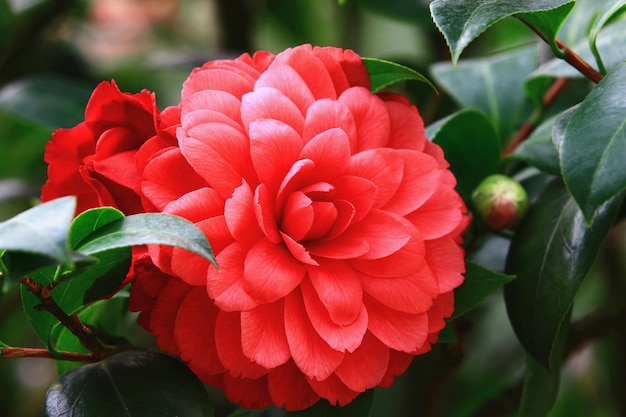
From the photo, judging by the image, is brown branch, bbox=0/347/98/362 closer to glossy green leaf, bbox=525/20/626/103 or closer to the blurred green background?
the blurred green background

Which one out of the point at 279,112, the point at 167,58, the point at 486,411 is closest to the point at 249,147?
the point at 279,112

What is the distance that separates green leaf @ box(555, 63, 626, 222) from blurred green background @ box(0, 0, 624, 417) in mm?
316

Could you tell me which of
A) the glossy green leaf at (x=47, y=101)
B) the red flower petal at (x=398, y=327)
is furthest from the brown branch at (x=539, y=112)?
the glossy green leaf at (x=47, y=101)

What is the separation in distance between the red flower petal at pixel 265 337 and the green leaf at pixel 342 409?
0.26 feet

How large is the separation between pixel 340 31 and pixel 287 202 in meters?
1.04

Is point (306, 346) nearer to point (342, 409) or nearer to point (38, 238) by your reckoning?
point (342, 409)

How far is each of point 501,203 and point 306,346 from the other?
0.85ft

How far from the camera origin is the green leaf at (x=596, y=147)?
0.49 metres

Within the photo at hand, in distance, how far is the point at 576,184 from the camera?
0.50m

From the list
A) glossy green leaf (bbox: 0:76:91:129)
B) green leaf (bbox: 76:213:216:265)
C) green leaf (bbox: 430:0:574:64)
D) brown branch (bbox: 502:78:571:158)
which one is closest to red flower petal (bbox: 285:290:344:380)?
green leaf (bbox: 76:213:216:265)

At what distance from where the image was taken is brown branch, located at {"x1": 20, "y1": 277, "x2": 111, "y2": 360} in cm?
51

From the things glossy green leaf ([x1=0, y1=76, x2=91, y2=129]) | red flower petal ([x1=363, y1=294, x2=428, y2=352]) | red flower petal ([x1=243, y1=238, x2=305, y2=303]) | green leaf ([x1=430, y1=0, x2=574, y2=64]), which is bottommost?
glossy green leaf ([x1=0, y1=76, x2=91, y2=129])

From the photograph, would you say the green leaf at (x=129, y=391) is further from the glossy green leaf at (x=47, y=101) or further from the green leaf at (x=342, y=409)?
the glossy green leaf at (x=47, y=101)

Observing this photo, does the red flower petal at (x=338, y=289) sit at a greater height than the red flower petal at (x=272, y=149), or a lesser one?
lesser
